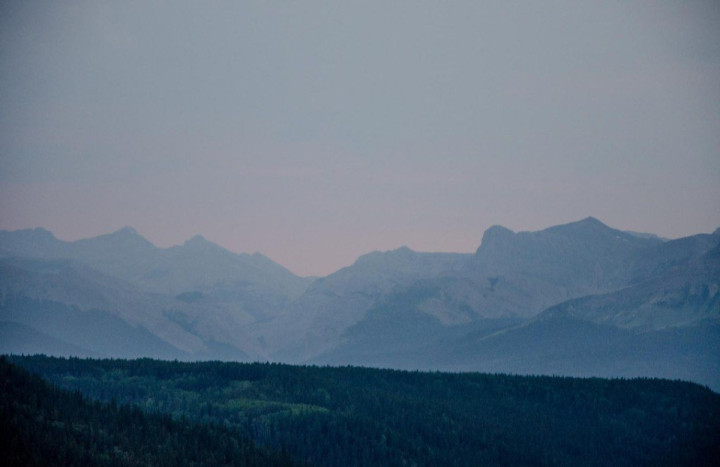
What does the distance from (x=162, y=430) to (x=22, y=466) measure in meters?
45.0

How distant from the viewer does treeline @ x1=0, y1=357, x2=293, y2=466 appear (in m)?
162

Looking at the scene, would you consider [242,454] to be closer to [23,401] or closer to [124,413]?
[124,413]

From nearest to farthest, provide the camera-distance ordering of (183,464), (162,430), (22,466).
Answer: (22,466)
(183,464)
(162,430)

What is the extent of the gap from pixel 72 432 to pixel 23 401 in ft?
37.2

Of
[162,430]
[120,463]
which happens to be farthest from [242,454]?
[120,463]

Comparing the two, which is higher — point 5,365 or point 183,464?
point 5,365

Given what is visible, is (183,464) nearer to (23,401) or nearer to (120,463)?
(120,463)

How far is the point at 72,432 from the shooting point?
174875 millimetres

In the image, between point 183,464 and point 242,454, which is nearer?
point 183,464

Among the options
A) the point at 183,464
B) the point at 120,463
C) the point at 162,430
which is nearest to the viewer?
the point at 120,463

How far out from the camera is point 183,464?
182750 millimetres

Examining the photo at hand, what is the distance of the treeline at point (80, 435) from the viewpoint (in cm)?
16188

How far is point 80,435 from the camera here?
6929 inches

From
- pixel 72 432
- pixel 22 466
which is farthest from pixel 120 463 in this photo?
pixel 22 466
